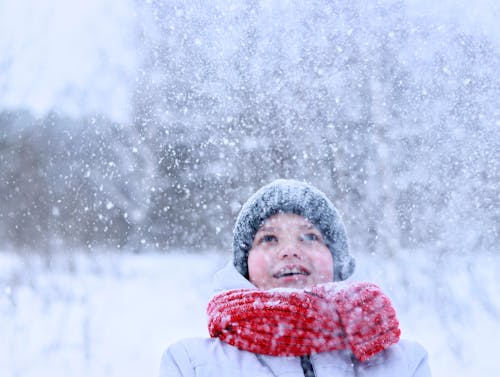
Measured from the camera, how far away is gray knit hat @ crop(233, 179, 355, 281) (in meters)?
1.18

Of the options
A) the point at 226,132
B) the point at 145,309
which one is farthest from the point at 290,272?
the point at 226,132

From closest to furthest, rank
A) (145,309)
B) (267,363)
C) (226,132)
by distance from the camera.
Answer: (267,363), (145,309), (226,132)

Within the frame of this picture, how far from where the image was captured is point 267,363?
3.03 feet

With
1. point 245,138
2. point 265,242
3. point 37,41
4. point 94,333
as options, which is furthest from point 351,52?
point 265,242

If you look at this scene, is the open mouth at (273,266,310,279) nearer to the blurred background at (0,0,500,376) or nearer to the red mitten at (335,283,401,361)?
the red mitten at (335,283,401,361)

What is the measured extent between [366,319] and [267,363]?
187 mm

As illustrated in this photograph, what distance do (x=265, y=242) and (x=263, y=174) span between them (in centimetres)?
674

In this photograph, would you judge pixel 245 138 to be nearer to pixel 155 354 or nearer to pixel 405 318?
pixel 405 318

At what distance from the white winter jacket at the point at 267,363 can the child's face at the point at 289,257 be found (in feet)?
0.51

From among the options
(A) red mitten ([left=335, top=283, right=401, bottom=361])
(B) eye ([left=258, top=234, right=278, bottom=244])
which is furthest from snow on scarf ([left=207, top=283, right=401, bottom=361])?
(B) eye ([left=258, top=234, right=278, bottom=244])

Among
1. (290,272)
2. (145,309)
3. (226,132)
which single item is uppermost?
(226,132)

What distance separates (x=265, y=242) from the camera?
1.11 meters

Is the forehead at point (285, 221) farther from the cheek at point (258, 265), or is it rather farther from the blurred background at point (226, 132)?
the blurred background at point (226, 132)

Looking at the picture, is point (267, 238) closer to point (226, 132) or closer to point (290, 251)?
point (290, 251)
